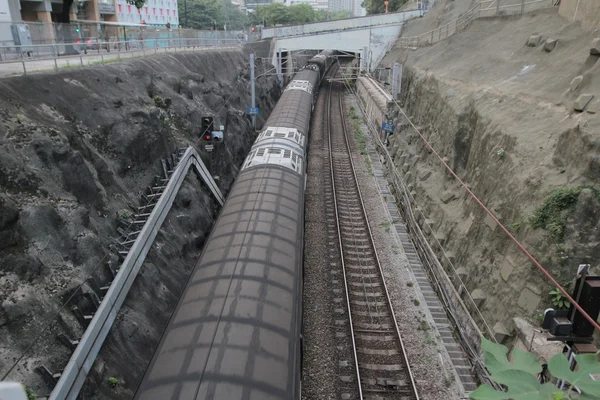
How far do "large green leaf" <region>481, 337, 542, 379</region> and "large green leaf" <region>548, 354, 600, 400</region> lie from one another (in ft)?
0.37

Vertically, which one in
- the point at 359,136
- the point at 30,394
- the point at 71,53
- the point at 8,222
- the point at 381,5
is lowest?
the point at 359,136

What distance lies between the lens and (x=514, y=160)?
11734 mm

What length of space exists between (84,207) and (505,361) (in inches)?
438

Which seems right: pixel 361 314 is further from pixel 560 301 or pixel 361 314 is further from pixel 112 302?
pixel 112 302

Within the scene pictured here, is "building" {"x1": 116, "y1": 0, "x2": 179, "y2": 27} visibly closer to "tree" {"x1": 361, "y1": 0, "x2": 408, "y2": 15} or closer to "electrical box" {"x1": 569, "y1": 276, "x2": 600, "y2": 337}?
"tree" {"x1": 361, "y1": 0, "x2": 408, "y2": 15}

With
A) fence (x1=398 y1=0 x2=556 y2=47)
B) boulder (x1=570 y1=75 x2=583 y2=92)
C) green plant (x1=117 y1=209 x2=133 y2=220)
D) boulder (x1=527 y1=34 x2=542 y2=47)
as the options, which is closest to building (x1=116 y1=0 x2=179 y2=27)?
fence (x1=398 y1=0 x2=556 y2=47)

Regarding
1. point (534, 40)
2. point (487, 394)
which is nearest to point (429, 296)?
point (487, 394)

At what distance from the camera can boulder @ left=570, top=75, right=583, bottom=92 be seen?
11.8 m

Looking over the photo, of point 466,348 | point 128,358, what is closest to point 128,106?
point 128,358

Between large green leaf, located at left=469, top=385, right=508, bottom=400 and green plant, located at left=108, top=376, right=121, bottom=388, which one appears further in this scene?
green plant, located at left=108, top=376, right=121, bottom=388

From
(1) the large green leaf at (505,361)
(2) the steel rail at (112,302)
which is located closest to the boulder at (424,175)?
(2) the steel rail at (112,302)

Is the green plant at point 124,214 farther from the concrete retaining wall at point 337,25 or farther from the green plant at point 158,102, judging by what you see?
the concrete retaining wall at point 337,25

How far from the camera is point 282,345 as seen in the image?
7238 mm

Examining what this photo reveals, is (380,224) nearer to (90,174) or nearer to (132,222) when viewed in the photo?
(132,222)
